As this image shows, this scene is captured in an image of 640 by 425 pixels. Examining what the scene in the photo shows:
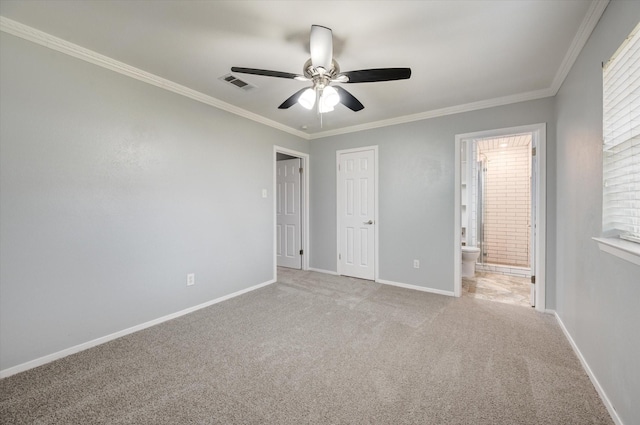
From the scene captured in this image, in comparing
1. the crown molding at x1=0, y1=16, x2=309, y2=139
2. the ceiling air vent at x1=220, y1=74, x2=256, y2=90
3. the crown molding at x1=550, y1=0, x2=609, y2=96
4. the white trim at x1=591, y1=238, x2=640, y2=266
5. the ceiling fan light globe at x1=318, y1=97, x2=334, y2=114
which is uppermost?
the ceiling air vent at x1=220, y1=74, x2=256, y2=90

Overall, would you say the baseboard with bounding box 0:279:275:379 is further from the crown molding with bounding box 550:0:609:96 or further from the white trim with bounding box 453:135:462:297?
the crown molding with bounding box 550:0:609:96

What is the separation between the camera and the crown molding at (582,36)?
1.63 meters

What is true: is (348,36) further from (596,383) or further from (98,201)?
(596,383)

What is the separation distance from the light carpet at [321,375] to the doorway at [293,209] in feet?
6.56

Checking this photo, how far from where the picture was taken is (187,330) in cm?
253

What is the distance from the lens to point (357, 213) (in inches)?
168

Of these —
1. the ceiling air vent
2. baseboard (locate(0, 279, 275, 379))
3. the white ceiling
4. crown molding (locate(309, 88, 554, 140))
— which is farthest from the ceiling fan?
baseboard (locate(0, 279, 275, 379))

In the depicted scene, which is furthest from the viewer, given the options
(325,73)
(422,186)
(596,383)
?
(422,186)

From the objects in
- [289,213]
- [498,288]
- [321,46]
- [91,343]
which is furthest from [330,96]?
[498,288]

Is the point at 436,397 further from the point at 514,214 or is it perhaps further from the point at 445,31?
the point at 514,214

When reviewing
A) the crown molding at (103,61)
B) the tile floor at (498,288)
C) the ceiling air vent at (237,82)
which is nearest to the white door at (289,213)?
the crown molding at (103,61)

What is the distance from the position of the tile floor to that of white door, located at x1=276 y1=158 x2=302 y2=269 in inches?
109

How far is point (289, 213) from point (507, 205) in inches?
164

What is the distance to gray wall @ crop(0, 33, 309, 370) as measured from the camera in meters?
1.89
